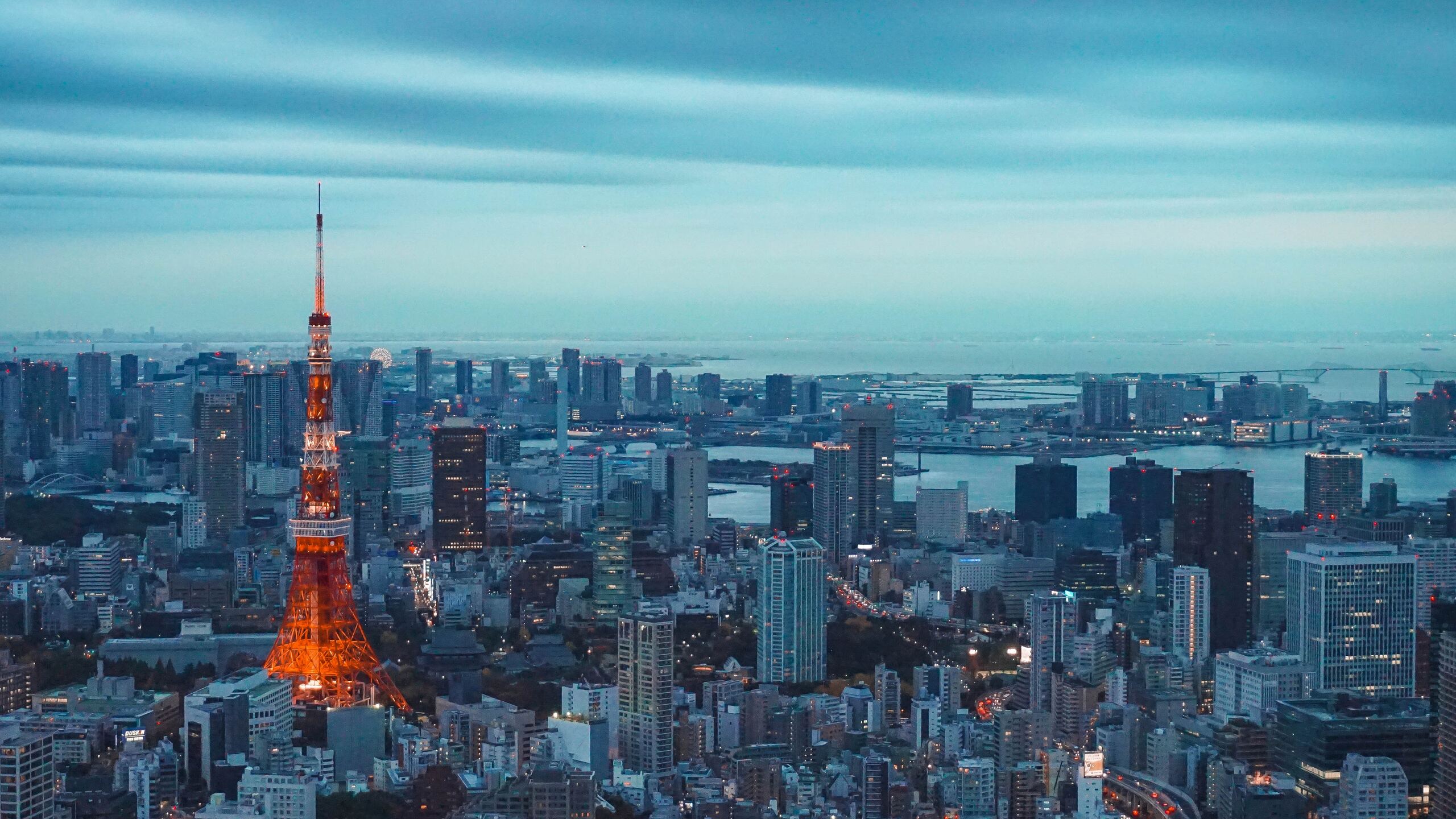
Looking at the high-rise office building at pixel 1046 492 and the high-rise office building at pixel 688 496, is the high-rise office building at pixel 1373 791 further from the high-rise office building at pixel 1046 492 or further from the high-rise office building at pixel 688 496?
the high-rise office building at pixel 1046 492

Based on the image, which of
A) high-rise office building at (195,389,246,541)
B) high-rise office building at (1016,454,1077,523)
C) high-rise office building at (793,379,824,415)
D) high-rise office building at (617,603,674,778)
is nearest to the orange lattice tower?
high-rise office building at (617,603,674,778)

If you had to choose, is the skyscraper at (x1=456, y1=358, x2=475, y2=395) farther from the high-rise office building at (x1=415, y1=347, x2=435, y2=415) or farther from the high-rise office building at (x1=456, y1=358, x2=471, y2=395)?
the high-rise office building at (x1=415, y1=347, x2=435, y2=415)

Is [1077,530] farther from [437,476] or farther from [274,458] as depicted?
[274,458]

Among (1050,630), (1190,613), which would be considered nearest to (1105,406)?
(1190,613)

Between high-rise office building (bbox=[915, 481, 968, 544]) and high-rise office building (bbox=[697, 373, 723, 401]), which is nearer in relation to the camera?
high-rise office building (bbox=[915, 481, 968, 544])

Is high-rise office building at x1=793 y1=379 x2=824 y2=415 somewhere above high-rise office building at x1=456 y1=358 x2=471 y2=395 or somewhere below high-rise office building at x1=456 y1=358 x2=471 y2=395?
below

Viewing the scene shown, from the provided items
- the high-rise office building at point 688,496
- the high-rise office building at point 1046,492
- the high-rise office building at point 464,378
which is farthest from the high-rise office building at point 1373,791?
the high-rise office building at point 464,378

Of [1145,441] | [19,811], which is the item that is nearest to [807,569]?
[19,811]
